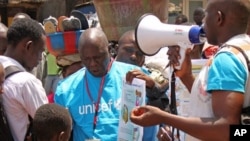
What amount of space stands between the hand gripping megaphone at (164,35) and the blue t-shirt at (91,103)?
27.0 inches

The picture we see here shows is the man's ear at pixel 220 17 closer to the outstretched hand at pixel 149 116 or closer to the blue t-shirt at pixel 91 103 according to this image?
the outstretched hand at pixel 149 116

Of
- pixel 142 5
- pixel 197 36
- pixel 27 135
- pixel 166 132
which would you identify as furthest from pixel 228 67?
pixel 142 5

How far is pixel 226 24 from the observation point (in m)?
2.55

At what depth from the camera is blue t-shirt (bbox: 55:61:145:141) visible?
143 inches

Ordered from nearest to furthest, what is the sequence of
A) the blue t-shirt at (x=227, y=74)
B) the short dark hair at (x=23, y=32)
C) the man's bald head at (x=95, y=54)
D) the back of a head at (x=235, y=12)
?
the blue t-shirt at (x=227, y=74)
the back of a head at (x=235, y=12)
the short dark hair at (x=23, y=32)
the man's bald head at (x=95, y=54)

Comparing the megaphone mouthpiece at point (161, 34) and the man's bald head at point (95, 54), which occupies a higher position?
the megaphone mouthpiece at point (161, 34)

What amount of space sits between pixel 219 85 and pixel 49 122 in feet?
3.54

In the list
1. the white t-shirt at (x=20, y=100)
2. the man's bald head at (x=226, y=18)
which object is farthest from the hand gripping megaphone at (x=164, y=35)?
the white t-shirt at (x=20, y=100)

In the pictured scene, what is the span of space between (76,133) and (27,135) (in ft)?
1.67

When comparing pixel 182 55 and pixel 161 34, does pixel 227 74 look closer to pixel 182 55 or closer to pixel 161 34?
pixel 182 55

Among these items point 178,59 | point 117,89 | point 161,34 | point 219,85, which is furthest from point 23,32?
point 219,85

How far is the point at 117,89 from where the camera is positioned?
3764mm

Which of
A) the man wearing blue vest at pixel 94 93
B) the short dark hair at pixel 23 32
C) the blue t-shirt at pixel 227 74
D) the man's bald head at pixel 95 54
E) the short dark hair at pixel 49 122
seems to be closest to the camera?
the blue t-shirt at pixel 227 74

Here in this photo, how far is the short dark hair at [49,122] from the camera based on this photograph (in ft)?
9.68
